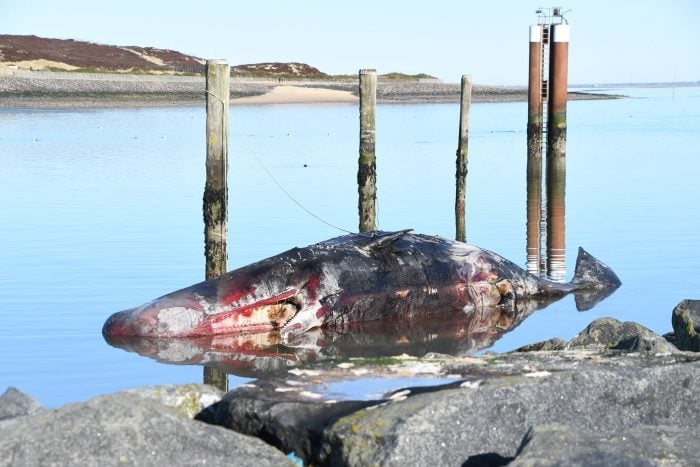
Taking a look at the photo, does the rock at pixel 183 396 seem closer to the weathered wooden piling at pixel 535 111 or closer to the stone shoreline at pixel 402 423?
the stone shoreline at pixel 402 423

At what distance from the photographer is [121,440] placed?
509cm

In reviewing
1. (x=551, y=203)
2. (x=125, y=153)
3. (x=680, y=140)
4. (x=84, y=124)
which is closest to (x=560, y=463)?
(x=551, y=203)

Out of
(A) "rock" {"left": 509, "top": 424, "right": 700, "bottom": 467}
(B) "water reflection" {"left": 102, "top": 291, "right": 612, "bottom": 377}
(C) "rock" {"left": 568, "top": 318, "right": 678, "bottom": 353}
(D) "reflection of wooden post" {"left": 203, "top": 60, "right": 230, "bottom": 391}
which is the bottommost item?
(B) "water reflection" {"left": 102, "top": 291, "right": 612, "bottom": 377}

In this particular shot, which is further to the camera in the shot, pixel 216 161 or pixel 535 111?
pixel 535 111

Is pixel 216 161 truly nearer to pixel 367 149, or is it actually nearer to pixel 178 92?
pixel 367 149

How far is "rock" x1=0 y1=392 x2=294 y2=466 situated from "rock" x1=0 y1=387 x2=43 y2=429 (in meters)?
1.11

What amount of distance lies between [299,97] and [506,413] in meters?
77.9

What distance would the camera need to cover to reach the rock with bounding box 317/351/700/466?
5148 millimetres

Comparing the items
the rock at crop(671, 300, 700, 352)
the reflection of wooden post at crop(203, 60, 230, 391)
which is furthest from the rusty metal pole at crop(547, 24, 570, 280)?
the rock at crop(671, 300, 700, 352)

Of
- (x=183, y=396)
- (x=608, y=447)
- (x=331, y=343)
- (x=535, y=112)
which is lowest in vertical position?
(x=331, y=343)

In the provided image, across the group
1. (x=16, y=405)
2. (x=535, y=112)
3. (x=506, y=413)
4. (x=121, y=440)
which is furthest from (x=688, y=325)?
(x=535, y=112)

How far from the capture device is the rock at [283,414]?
218 inches

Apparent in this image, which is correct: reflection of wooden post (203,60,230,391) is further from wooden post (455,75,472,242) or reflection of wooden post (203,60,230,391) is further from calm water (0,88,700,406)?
wooden post (455,75,472,242)

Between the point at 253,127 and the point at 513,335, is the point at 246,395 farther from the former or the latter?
the point at 253,127
